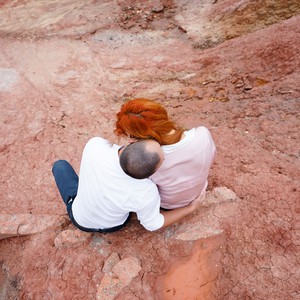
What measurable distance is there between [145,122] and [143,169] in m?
0.25

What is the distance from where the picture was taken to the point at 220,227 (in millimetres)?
1979

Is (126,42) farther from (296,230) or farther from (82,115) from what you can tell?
(296,230)

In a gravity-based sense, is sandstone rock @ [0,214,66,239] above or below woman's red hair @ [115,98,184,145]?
below

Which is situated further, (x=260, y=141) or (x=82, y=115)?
(x=82, y=115)

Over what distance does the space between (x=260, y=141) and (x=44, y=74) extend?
2.96 m

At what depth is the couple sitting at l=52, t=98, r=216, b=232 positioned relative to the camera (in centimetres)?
143

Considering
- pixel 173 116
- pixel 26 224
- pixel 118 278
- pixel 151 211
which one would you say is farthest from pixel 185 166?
pixel 173 116

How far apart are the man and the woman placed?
0.10 meters

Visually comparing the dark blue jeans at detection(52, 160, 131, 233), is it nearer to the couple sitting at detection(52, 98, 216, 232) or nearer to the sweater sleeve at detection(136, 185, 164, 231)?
the couple sitting at detection(52, 98, 216, 232)

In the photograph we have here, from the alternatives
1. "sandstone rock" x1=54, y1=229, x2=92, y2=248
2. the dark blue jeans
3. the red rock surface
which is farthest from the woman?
"sandstone rock" x1=54, y1=229, x2=92, y2=248

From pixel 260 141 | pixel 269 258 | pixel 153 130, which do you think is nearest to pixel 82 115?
pixel 260 141

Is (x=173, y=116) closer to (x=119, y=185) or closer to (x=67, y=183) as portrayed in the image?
(x=67, y=183)

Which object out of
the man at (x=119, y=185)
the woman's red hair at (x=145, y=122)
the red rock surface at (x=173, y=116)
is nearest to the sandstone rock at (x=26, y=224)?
the red rock surface at (x=173, y=116)

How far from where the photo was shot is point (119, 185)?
1574 millimetres
